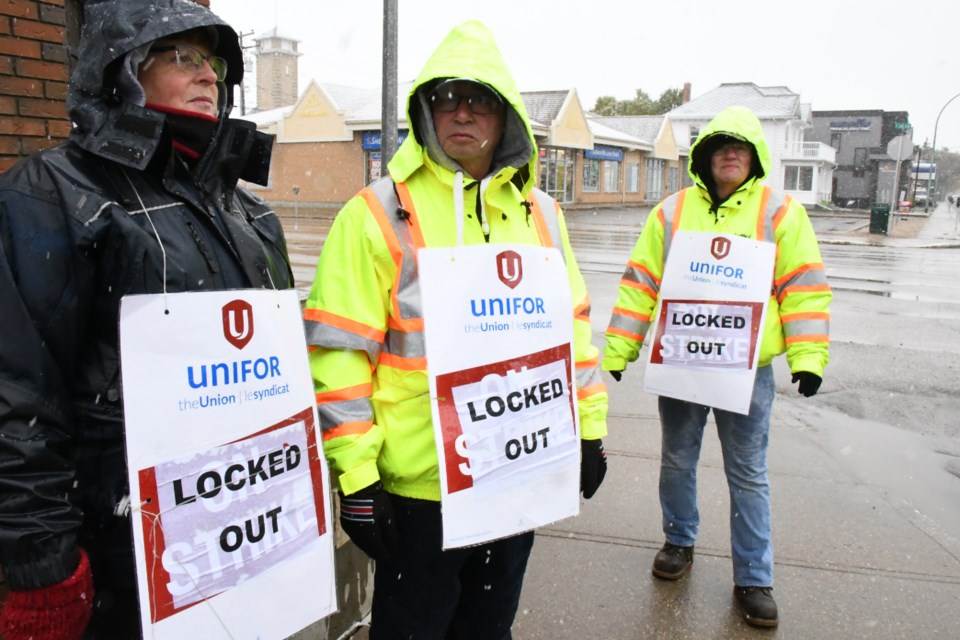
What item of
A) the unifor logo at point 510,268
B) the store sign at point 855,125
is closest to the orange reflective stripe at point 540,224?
the unifor logo at point 510,268

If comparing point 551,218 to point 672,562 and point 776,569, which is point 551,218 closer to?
point 672,562

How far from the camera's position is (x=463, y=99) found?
7.22ft

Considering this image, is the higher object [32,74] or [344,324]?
[32,74]

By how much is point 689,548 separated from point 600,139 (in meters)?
38.2

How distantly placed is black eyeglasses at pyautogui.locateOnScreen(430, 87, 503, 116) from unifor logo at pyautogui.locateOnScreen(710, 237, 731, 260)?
142 cm

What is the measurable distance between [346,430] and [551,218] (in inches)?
39.4

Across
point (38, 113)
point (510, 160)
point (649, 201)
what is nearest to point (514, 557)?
point (510, 160)

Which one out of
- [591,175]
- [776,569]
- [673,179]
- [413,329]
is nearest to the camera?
[413,329]

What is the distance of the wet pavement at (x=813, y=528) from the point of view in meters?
3.17

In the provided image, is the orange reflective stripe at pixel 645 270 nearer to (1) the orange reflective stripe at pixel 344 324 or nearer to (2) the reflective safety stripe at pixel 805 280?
(2) the reflective safety stripe at pixel 805 280

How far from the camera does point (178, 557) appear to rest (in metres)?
1.66

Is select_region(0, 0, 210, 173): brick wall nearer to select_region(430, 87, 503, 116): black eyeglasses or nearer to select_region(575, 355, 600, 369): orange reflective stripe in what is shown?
select_region(430, 87, 503, 116): black eyeglasses

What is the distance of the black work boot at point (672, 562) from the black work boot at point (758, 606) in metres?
0.31

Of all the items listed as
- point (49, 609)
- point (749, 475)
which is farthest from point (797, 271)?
point (49, 609)
